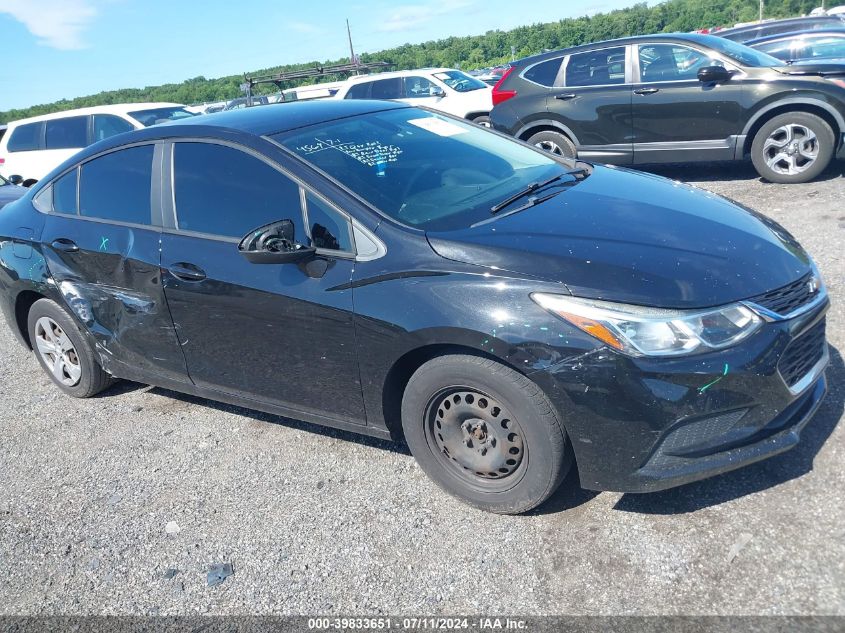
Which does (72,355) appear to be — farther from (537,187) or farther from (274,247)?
(537,187)

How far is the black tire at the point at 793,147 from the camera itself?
7.36 m

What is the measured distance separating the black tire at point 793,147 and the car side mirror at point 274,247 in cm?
627

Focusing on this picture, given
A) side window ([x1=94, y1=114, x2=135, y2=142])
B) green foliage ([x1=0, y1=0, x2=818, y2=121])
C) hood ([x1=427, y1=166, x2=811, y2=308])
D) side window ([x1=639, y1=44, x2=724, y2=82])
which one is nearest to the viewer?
hood ([x1=427, y1=166, x2=811, y2=308])

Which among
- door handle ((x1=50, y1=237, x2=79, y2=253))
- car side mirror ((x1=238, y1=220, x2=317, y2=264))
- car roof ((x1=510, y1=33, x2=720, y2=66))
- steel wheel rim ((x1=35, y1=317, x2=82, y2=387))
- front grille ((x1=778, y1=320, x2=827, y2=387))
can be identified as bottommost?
steel wheel rim ((x1=35, y1=317, x2=82, y2=387))

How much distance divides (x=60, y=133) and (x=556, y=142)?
902 centimetres

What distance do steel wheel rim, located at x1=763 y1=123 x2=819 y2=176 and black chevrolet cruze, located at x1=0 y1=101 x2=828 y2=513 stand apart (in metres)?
4.58

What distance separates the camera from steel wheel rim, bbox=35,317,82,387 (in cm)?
470

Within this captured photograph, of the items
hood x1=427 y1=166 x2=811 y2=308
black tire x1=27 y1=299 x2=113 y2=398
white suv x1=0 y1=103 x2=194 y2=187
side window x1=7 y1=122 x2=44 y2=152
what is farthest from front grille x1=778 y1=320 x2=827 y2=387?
side window x1=7 y1=122 x2=44 y2=152

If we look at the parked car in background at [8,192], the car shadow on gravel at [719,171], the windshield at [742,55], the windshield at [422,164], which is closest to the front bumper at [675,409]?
the windshield at [422,164]

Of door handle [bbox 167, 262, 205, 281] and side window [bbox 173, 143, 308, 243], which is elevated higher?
side window [bbox 173, 143, 308, 243]

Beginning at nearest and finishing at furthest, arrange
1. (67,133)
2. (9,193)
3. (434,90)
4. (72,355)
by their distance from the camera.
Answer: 1. (72,355)
2. (9,193)
3. (67,133)
4. (434,90)

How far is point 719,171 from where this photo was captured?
8.88 meters

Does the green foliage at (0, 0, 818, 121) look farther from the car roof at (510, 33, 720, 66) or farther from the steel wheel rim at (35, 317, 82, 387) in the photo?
the steel wheel rim at (35, 317, 82, 387)

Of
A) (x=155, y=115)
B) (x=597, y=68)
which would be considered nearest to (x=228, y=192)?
(x=597, y=68)
